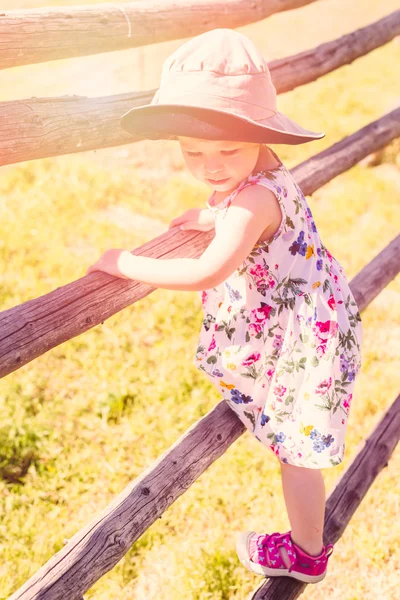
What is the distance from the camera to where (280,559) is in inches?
74.0

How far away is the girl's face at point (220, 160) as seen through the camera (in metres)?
1.46

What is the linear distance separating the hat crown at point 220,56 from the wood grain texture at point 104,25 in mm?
859

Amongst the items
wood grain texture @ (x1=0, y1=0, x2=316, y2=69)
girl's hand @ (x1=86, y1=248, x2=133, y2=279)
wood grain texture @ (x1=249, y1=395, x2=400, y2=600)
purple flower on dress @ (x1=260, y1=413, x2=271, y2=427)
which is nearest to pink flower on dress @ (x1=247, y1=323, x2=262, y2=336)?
purple flower on dress @ (x1=260, y1=413, x2=271, y2=427)

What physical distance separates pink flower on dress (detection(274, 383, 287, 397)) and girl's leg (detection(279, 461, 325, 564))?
22 cm

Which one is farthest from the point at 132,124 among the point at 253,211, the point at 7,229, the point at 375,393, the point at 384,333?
the point at 7,229

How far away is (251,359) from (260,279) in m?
0.23

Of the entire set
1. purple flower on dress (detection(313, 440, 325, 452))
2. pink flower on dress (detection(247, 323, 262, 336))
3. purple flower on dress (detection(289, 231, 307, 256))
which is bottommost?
purple flower on dress (detection(313, 440, 325, 452))

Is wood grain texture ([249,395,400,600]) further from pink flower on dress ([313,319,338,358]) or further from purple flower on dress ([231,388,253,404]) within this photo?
pink flower on dress ([313,319,338,358])

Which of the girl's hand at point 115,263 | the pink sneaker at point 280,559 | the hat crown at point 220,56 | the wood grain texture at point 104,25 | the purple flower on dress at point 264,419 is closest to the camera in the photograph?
the hat crown at point 220,56

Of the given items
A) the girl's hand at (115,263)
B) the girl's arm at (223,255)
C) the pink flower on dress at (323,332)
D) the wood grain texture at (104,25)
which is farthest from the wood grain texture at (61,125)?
the pink flower on dress at (323,332)

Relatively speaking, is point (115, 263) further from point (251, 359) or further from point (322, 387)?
point (322, 387)

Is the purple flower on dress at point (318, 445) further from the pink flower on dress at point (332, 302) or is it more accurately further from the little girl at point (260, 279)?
the pink flower on dress at point (332, 302)

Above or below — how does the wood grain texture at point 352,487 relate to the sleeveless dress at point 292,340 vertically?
below

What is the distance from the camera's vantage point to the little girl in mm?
1407
